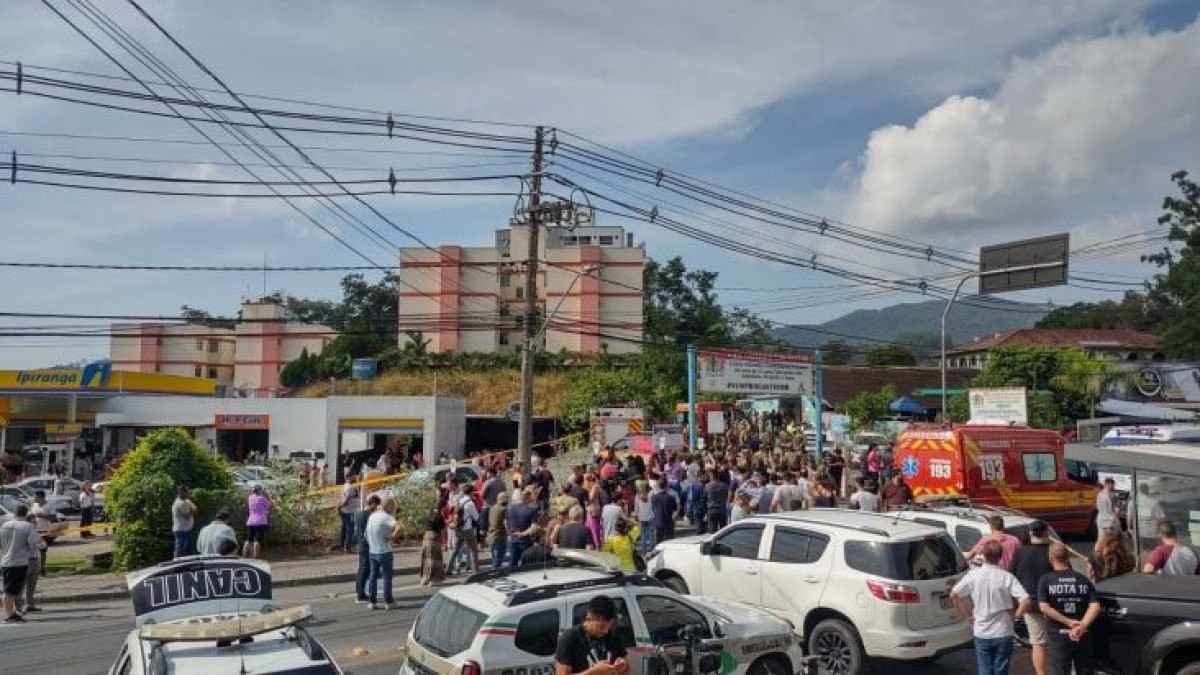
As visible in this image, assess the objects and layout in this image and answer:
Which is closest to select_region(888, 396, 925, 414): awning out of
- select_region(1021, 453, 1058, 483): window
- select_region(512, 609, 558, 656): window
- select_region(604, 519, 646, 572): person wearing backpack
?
select_region(1021, 453, 1058, 483): window

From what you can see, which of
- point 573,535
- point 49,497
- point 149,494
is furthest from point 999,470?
point 49,497

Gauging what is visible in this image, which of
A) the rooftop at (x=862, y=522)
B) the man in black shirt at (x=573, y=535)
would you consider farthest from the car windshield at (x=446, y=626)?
the man in black shirt at (x=573, y=535)

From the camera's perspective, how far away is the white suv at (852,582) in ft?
30.8

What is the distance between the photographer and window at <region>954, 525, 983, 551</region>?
41.3 ft

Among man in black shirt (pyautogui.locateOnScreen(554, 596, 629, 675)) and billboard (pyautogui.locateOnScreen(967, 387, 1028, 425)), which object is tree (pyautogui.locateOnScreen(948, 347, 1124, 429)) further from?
man in black shirt (pyautogui.locateOnScreen(554, 596, 629, 675))

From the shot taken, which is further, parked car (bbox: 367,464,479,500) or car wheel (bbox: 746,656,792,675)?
parked car (bbox: 367,464,479,500)

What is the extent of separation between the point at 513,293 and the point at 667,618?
266ft

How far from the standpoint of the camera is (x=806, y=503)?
59.3 feet

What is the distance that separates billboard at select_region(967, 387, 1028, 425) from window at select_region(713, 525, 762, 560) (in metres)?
19.5

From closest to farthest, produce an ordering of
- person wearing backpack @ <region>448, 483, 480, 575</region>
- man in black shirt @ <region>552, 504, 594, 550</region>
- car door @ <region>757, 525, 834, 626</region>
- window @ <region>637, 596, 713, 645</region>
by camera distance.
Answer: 1. window @ <region>637, 596, 713, 645</region>
2. car door @ <region>757, 525, 834, 626</region>
3. man in black shirt @ <region>552, 504, 594, 550</region>
4. person wearing backpack @ <region>448, 483, 480, 575</region>

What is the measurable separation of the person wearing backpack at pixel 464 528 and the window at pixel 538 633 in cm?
933

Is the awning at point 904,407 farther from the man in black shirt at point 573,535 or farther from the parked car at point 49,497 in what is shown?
the man in black shirt at point 573,535

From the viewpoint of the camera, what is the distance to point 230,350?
99.2 metres

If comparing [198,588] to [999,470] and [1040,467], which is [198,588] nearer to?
[999,470]
